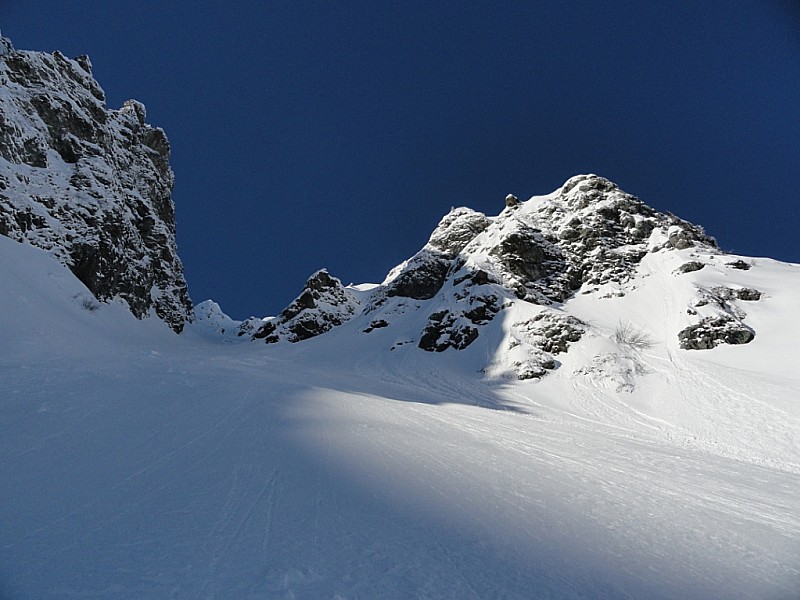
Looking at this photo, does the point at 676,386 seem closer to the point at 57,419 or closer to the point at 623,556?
the point at 623,556

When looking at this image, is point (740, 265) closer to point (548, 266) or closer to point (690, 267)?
point (690, 267)

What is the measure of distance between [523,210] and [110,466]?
70823mm

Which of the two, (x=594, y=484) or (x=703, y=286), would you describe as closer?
(x=594, y=484)

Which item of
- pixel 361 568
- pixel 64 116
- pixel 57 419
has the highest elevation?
pixel 64 116

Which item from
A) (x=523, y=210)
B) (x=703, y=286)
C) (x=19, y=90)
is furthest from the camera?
(x=523, y=210)

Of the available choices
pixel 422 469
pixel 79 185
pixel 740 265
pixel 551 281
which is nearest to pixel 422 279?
pixel 551 281

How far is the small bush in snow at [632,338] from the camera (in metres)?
30.4

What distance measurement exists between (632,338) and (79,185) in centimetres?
7277

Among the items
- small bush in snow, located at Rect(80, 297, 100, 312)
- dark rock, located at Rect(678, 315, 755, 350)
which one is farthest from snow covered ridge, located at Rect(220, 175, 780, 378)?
small bush in snow, located at Rect(80, 297, 100, 312)

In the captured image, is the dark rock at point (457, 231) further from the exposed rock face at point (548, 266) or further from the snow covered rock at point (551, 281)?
the exposed rock face at point (548, 266)

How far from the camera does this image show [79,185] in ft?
173

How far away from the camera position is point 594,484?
5867mm

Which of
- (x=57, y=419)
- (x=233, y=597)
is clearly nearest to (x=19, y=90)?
(x=57, y=419)

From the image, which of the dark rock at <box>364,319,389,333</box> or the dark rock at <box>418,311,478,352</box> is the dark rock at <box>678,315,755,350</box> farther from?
the dark rock at <box>364,319,389,333</box>
